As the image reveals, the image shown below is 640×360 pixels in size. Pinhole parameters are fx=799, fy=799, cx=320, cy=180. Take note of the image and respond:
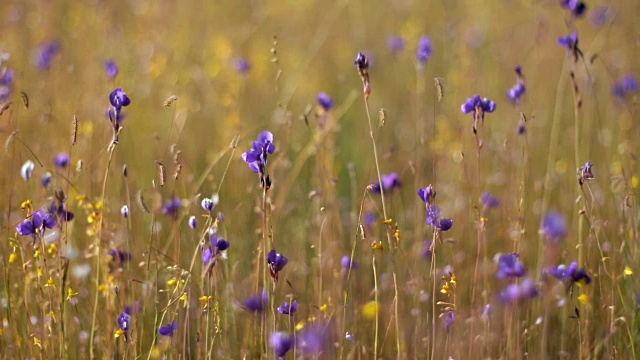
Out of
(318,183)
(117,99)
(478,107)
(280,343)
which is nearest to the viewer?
(280,343)

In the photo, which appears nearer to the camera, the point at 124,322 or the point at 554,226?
the point at 124,322

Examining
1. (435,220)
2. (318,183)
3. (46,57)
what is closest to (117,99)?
(435,220)

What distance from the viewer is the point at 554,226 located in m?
2.59

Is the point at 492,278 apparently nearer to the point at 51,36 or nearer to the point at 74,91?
the point at 74,91

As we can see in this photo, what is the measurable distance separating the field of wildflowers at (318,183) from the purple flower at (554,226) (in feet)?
0.06

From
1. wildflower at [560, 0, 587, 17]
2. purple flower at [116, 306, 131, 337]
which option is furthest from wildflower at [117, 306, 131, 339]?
wildflower at [560, 0, 587, 17]

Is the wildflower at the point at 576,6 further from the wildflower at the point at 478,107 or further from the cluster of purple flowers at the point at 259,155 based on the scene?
the cluster of purple flowers at the point at 259,155

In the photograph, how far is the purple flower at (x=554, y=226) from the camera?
2449 millimetres

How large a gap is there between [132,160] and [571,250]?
1959 millimetres

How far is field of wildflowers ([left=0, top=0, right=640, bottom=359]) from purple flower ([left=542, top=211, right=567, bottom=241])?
0.02 meters

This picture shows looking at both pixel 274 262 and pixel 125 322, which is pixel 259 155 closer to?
pixel 274 262

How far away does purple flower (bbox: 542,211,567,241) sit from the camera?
A: 8.03 feet

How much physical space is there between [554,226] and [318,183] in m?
0.79

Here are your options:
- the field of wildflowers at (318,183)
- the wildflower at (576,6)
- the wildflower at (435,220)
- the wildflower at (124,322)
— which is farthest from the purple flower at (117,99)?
the wildflower at (576,6)
